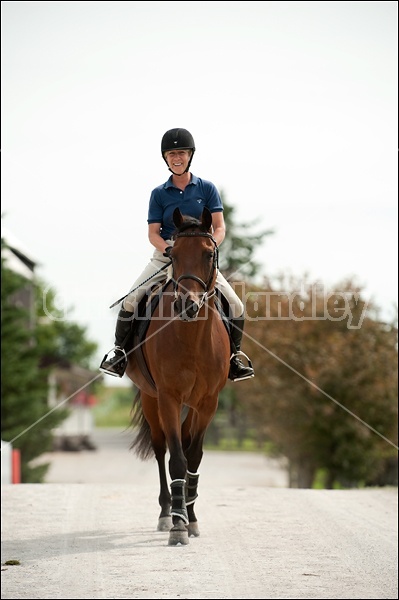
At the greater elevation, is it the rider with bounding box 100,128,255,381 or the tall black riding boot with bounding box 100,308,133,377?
the rider with bounding box 100,128,255,381

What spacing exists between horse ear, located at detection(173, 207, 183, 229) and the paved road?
3.13 m

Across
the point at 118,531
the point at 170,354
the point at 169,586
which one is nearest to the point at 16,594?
the point at 169,586

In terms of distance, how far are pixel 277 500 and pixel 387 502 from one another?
234 cm

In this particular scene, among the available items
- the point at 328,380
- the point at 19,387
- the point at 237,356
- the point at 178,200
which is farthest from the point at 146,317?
the point at 19,387

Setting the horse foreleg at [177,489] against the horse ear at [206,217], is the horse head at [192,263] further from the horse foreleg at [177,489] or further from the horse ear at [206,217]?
the horse foreleg at [177,489]

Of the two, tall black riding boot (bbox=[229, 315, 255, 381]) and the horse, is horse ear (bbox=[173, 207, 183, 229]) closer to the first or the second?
the horse

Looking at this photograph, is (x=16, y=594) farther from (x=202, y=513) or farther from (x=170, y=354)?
(x=202, y=513)

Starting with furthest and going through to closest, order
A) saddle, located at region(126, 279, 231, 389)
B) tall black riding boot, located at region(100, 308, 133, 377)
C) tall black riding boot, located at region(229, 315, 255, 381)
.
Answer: tall black riding boot, located at region(100, 308, 133, 377) → tall black riding boot, located at region(229, 315, 255, 381) → saddle, located at region(126, 279, 231, 389)

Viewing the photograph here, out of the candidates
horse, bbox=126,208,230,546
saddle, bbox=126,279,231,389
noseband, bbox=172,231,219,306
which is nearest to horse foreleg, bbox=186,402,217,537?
horse, bbox=126,208,230,546

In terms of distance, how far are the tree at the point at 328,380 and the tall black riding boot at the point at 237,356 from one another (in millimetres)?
16135

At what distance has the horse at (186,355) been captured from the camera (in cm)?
916

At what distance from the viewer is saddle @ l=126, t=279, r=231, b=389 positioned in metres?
10.5

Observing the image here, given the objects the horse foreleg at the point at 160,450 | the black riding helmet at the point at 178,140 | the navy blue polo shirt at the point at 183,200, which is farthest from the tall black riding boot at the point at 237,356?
the black riding helmet at the point at 178,140

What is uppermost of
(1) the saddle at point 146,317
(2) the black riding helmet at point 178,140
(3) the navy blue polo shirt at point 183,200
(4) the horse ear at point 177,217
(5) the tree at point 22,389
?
(2) the black riding helmet at point 178,140
